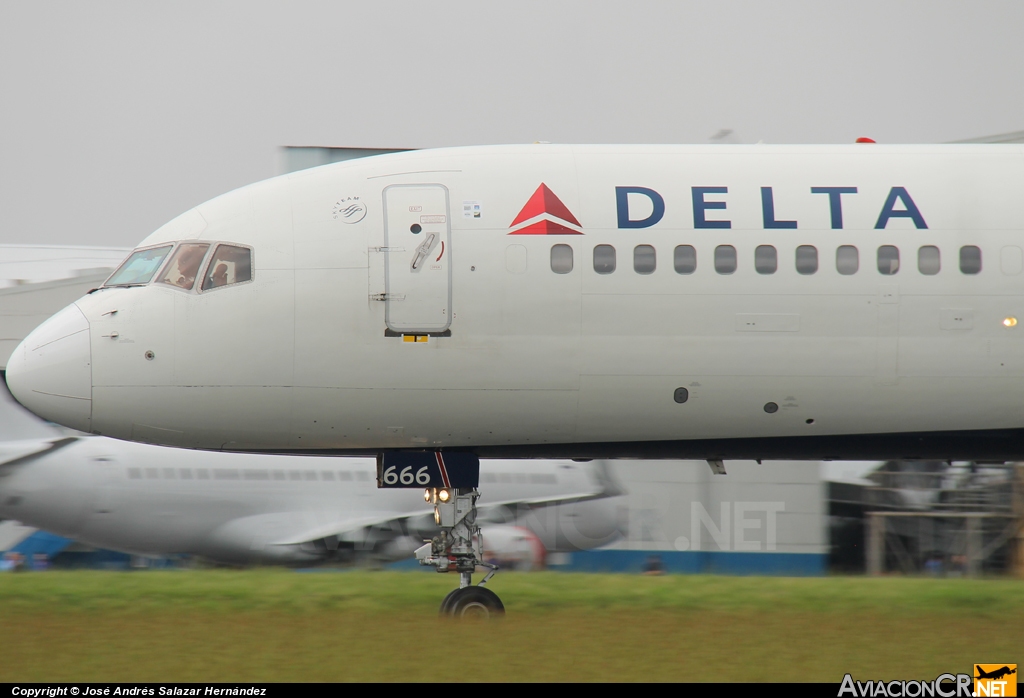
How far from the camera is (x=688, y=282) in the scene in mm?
9727

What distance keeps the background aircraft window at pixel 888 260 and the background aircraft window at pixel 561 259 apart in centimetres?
301

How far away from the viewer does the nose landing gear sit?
9984 mm

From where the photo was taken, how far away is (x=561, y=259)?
9.70 meters

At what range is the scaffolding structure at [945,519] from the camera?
22344 millimetres

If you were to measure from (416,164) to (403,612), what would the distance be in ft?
15.3

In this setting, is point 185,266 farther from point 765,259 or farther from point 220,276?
point 765,259

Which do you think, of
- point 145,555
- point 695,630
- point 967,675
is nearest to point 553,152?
point 695,630

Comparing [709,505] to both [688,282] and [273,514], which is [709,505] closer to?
[273,514]

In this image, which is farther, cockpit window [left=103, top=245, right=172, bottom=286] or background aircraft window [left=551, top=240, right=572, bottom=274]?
cockpit window [left=103, top=245, right=172, bottom=286]

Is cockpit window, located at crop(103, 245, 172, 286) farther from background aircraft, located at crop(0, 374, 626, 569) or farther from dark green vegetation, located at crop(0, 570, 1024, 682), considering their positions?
background aircraft, located at crop(0, 374, 626, 569)

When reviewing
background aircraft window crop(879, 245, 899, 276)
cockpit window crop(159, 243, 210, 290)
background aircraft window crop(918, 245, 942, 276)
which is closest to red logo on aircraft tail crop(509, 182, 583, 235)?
background aircraft window crop(879, 245, 899, 276)

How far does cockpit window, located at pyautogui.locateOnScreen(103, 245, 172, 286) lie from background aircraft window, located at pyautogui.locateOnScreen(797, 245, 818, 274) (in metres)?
6.14

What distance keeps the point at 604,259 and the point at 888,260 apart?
9.02 feet

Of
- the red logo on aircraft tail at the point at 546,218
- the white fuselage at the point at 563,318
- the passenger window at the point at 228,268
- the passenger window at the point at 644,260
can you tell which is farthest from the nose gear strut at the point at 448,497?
the passenger window at the point at 644,260
